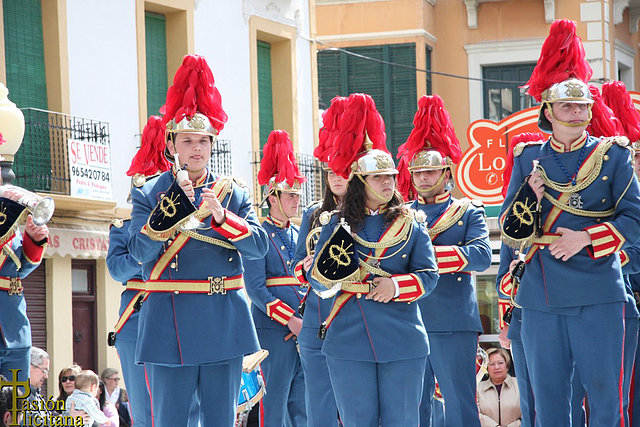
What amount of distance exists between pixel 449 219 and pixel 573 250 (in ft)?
7.09

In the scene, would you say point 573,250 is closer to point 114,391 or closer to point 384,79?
point 114,391

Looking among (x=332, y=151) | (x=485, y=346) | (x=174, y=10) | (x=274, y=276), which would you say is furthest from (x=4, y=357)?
(x=174, y=10)

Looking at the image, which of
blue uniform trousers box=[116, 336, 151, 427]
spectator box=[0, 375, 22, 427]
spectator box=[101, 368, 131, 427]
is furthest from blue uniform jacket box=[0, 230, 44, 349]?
spectator box=[101, 368, 131, 427]

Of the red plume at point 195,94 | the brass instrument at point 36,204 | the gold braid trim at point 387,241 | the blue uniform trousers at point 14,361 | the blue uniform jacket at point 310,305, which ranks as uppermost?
the red plume at point 195,94

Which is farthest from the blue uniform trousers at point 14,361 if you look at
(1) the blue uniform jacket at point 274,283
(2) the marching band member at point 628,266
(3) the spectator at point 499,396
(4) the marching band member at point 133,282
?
(3) the spectator at point 499,396

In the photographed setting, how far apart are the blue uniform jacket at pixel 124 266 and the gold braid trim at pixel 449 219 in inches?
84.7

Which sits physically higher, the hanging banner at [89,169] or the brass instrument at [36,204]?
the hanging banner at [89,169]

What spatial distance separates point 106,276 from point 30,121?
9.28 feet

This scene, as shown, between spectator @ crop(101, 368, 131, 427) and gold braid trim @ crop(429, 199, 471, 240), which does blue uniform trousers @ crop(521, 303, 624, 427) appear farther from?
spectator @ crop(101, 368, 131, 427)

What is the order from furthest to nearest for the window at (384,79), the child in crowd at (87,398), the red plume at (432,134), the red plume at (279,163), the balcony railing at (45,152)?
1. the window at (384,79)
2. the balcony railing at (45,152)
3. the child in crowd at (87,398)
4. the red plume at (279,163)
5. the red plume at (432,134)

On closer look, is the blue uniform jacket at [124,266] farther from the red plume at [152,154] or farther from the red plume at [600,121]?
the red plume at [600,121]

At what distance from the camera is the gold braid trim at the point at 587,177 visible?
789cm

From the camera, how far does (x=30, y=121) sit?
18.7 m

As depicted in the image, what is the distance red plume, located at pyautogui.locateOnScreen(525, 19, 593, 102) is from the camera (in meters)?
8.19
